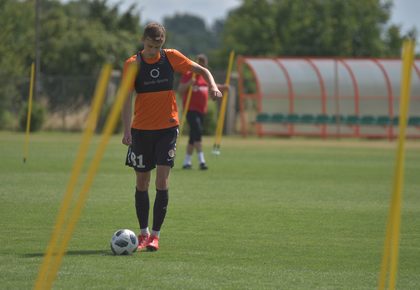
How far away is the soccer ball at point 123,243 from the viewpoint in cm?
1002

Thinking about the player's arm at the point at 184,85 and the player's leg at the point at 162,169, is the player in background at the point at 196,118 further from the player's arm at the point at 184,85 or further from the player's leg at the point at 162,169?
the player's leg at the point at 162,169

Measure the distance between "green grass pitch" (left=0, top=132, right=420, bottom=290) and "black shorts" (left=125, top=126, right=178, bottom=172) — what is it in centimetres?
86

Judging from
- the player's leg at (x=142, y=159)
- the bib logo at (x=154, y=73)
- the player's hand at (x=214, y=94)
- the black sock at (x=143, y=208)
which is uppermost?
the bib logo at (x=154, y=73)

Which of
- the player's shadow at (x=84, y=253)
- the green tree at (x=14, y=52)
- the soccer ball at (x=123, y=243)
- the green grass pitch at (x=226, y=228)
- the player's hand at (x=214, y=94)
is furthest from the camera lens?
the green tree at (x=14, y=52)

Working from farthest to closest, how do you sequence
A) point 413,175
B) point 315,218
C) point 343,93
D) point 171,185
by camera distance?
point 343,93, point 413,175, point 171,185, point 315,218

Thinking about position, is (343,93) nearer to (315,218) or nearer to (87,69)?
(87,69)

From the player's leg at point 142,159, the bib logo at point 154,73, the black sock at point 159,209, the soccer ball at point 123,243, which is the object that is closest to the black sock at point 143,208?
the player's leg at point 142,159

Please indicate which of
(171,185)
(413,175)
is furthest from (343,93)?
(171,185)

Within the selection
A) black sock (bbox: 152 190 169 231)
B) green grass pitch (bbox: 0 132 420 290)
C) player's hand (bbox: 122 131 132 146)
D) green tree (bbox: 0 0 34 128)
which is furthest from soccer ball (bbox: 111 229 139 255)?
green tree (bbox: 0 0 34 128)

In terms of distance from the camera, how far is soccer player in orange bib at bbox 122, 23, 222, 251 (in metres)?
10.5

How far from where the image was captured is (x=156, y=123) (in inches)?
417

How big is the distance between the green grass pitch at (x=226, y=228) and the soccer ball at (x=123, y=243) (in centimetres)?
10

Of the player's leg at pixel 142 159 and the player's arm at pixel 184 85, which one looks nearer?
the player's leg at pixel 142 159

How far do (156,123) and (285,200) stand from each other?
18.7 feet
